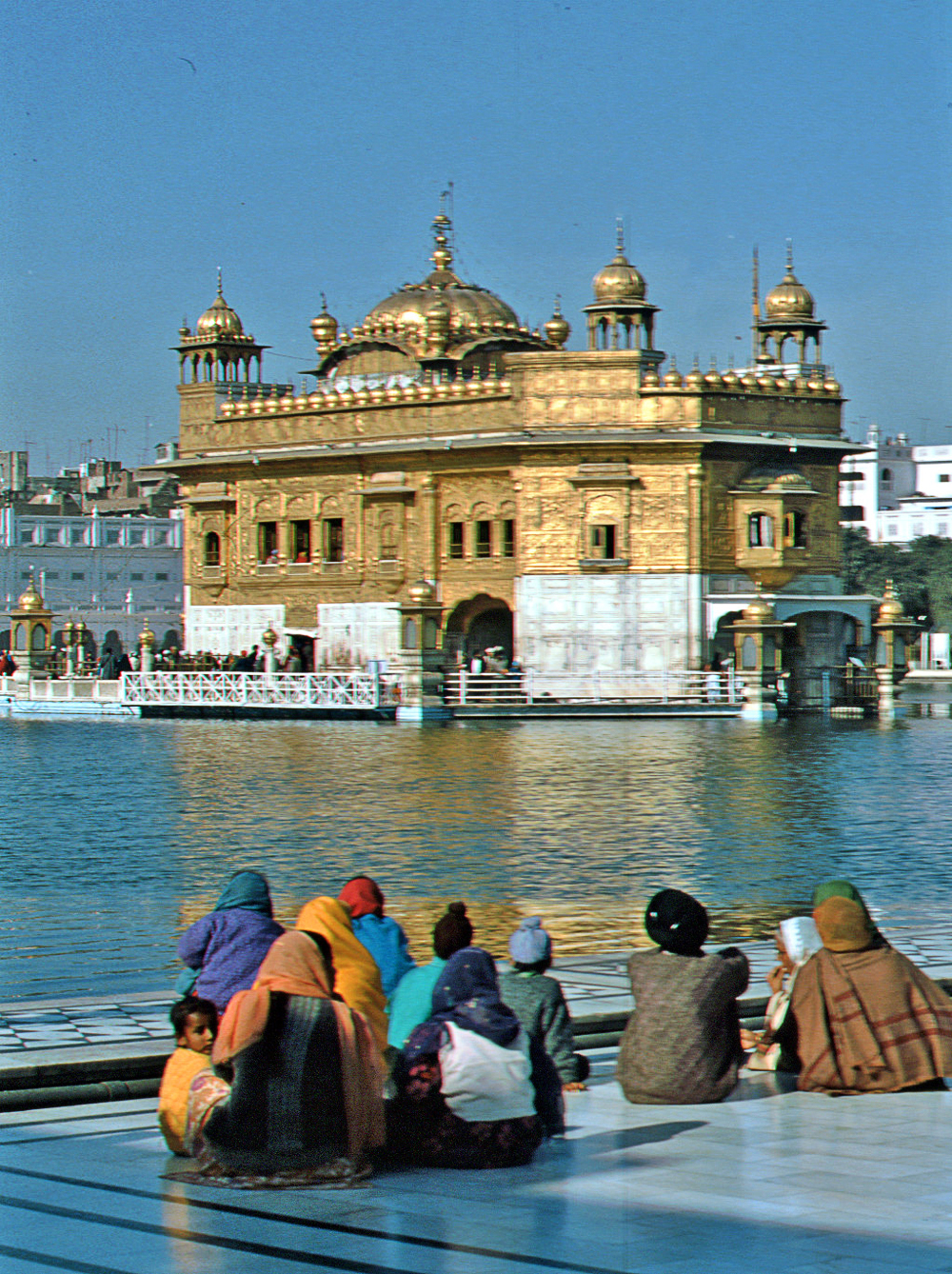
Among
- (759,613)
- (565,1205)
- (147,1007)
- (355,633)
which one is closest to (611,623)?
(759,613)

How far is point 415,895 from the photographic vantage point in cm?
1485

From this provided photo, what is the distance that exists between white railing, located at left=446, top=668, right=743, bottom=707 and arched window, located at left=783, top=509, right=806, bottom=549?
3439 mm

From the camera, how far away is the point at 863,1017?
7.93m

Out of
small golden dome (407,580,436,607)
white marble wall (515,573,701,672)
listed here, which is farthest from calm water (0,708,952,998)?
white marble wall (515,573,701,672)

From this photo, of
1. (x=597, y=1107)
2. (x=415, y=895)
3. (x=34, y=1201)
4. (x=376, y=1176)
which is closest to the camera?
(x=34, y=1201)

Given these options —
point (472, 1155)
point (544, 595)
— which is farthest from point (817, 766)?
point (472, 1155)

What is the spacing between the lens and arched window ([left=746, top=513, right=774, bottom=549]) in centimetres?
4712

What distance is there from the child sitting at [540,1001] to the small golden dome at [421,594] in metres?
36.7

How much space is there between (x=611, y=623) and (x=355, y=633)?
7.16 metres

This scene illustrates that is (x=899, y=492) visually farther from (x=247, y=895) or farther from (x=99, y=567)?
(x=247, y=895)

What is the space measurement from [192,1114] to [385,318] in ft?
160

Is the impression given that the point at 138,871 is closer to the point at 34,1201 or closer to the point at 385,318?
the point at 34,1201

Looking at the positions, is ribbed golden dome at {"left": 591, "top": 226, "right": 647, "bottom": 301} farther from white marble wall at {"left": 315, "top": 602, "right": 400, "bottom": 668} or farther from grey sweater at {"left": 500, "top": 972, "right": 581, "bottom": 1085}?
grey sweater at {"left": 500, "top": 972, "right": 581, "bottom": 1085}

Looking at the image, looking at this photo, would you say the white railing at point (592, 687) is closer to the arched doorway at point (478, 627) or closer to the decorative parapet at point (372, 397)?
the arched doorway at point (478, 627)
